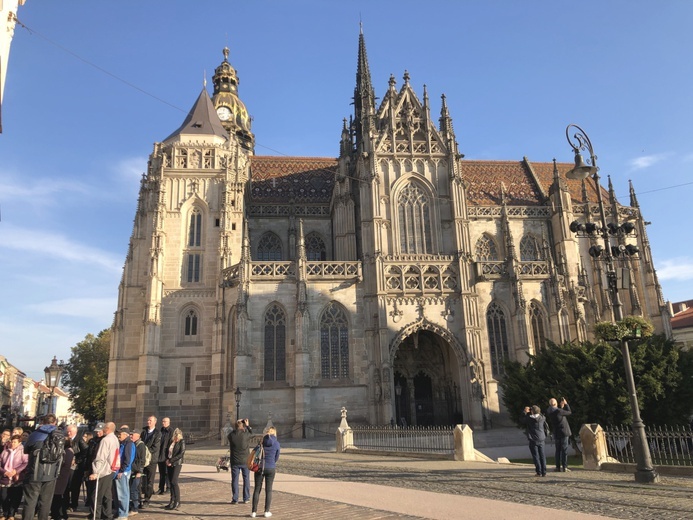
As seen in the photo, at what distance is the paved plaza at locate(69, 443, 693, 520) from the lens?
8.75 metres

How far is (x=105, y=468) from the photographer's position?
8.66 meters

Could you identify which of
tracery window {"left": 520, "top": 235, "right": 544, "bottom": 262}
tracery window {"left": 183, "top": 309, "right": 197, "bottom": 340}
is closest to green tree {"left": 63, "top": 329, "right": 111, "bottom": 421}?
tracery window {"left": 183, "top": 309, "right": 197, "bottom": 340}

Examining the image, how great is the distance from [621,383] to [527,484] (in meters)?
9.41

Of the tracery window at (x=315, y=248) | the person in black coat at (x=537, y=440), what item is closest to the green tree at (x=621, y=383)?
the person in black coat at (x=537, y=440)

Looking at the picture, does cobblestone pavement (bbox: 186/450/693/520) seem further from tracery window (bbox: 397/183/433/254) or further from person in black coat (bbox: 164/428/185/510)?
tracery window (bbox: 397/183/433/254)

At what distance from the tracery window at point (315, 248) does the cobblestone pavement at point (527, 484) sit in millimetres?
21201

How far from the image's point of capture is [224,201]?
3381cm

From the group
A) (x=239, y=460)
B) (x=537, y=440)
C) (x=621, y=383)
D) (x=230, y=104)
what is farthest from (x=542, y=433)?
(x=230, y=104)

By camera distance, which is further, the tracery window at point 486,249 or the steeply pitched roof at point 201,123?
the tracery window at point 486,249

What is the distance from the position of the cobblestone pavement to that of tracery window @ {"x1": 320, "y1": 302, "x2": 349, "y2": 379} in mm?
11109

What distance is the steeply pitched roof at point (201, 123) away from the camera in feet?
123

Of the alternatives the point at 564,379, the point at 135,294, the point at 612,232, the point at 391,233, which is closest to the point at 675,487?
the point at 612,232

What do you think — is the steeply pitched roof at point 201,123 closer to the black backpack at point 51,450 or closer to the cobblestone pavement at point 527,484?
the cobblestone pavement at point 527,484

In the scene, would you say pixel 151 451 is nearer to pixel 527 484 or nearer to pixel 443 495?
pixel 443 495
